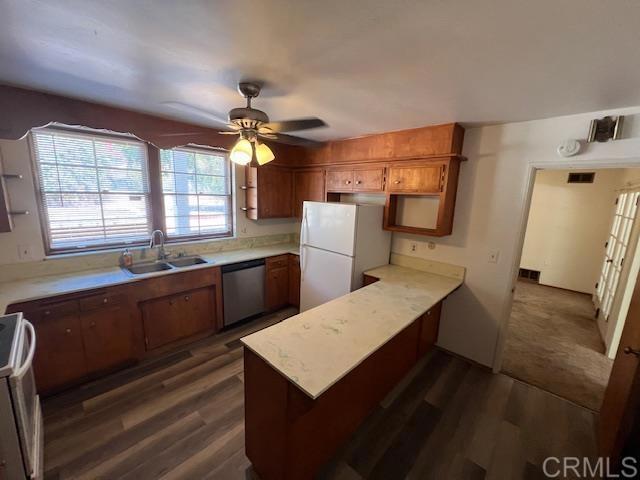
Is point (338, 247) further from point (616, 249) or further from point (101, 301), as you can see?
point (616, 249)

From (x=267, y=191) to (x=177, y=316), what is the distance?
192cm

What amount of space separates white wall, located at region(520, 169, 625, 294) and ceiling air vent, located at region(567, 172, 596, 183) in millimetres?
55

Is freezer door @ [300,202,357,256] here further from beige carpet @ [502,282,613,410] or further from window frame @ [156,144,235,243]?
beige carpet @ [502,282,613,410]

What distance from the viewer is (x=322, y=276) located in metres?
3.07

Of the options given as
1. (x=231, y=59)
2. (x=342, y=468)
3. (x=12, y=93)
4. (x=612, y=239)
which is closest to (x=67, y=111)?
(x=12, y=93)

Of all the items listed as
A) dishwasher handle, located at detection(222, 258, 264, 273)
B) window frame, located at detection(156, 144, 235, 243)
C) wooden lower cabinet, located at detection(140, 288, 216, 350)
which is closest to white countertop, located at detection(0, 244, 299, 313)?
dishwasher handle, located at detection(222, 258, 264, 273)

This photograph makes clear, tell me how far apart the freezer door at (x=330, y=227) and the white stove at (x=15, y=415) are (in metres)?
2.35

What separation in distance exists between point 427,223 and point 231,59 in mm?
2446

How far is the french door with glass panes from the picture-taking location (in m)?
3.23

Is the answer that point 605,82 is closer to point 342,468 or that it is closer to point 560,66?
point 560,66

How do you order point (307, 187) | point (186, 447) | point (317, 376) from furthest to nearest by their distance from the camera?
point (307, 187) → point (186, 447) → point (317, 376)

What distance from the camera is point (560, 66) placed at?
131cm

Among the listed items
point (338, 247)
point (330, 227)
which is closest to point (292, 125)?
point (330, 227)

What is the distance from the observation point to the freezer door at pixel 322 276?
2.84 m
